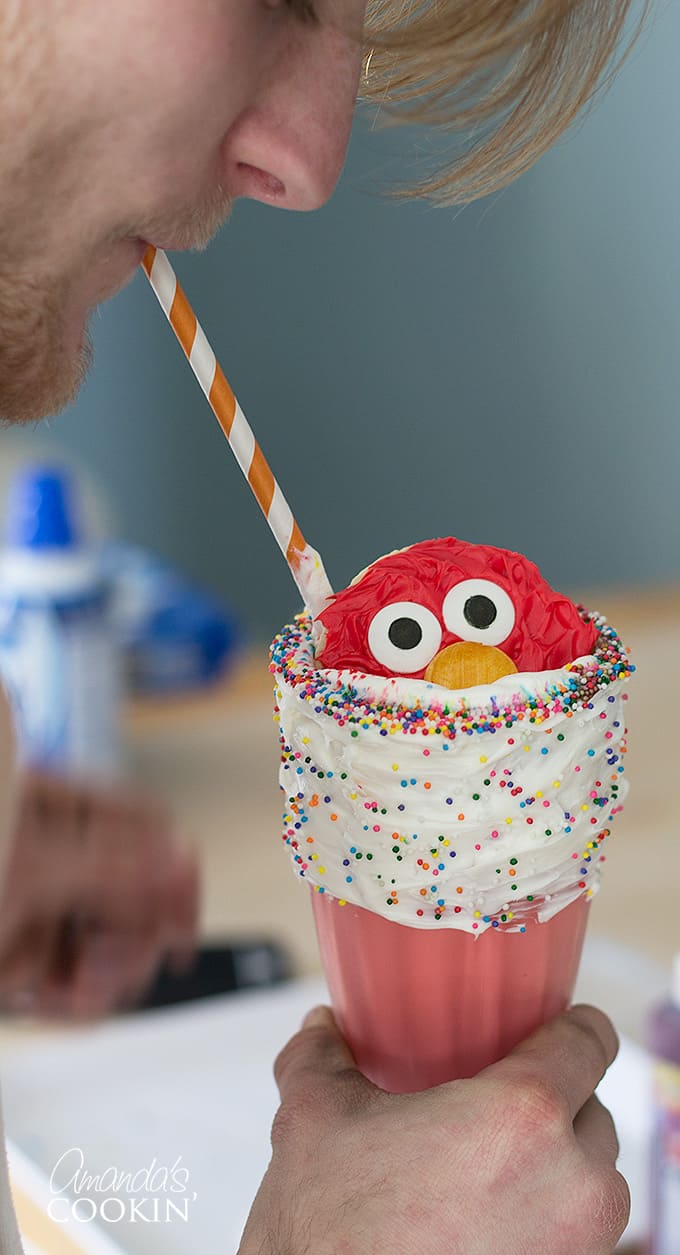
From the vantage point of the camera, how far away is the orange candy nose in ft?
2.01

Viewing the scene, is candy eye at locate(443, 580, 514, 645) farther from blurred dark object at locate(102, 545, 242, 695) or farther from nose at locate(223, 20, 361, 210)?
blurred dark object at locate(102, 545, 242, 695)

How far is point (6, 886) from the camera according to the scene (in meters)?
0.99

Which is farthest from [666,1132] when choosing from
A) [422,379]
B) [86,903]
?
[422,379]

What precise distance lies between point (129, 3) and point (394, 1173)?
1.52 feet

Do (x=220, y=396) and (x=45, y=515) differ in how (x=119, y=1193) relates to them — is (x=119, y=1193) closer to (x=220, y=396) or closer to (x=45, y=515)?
(x=220, y=396)

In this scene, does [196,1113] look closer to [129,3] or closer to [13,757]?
[13,757]

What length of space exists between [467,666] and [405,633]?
0.10ft

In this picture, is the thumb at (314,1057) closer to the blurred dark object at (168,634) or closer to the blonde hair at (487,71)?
the blonde hair at (487,71)

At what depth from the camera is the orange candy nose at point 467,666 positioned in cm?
61

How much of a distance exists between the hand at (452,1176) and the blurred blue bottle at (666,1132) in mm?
179

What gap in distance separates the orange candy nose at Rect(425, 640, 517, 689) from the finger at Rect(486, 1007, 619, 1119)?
16cm

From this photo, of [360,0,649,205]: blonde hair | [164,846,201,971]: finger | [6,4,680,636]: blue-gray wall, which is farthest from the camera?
[6,4,680,636]: blue-gray wall

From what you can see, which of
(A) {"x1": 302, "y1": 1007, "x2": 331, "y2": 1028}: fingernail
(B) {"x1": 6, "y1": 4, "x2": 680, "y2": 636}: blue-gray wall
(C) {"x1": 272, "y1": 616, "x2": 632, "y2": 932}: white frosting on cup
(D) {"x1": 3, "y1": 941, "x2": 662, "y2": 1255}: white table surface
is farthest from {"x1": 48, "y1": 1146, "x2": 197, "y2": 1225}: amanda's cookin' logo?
(B) {"x1": 6, "y1": 4, "x2": 680, "y2": 636}: blue-gray wall

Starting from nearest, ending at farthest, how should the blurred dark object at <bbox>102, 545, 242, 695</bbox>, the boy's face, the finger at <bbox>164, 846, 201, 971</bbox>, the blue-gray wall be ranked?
the boy's face, the finger at <bbox>164, 846, 201, 971</bbox>, the blurred dark object at <bbox>102, 545, 242, 695</bbox>, the blue-gray wall
